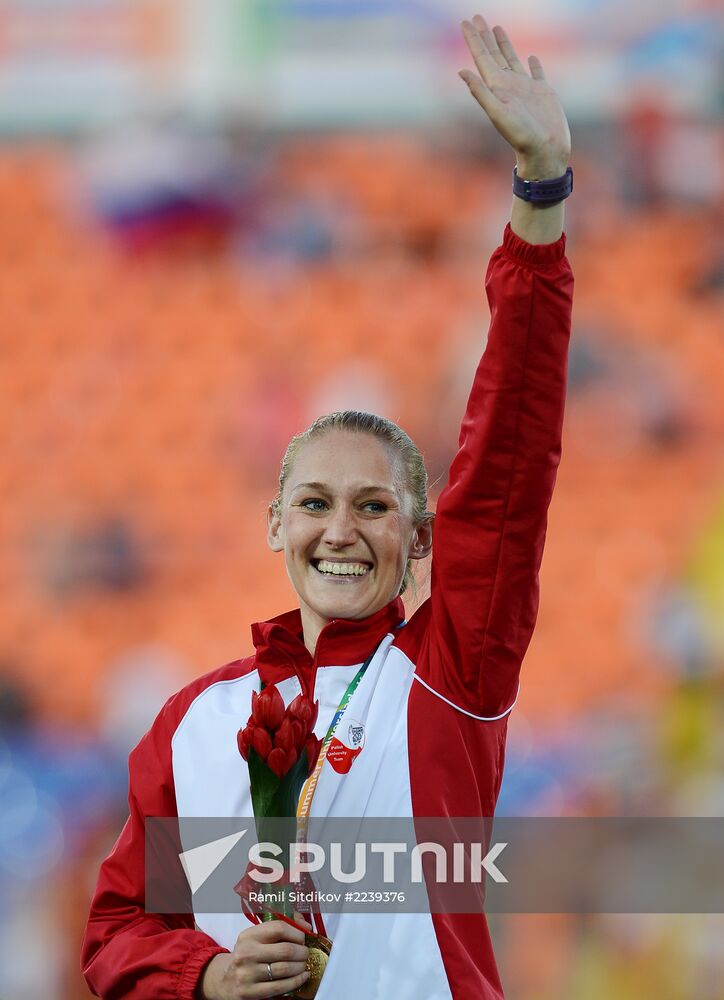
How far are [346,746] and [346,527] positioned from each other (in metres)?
0.25

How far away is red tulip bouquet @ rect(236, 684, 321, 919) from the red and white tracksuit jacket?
73mm

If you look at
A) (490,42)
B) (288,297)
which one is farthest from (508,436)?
(288,297)

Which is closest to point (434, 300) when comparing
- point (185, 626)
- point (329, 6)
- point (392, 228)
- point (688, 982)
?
point (392, 228)

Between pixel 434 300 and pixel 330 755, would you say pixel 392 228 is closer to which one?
pixel 434 300

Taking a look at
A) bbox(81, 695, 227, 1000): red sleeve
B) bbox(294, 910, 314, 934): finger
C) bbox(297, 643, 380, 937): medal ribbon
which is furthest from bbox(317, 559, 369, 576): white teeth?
bbox(294, 910, 314, 934): finger

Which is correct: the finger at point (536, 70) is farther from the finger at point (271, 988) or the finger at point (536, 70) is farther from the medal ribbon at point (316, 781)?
the finger at point (271, 988)

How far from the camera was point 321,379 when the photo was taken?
5.08m

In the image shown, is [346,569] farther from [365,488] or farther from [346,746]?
[346,746]

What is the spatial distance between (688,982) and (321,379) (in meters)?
2.54

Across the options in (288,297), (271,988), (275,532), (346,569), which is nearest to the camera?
(271,988)

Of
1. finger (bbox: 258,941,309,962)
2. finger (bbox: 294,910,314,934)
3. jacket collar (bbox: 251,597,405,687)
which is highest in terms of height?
jacket collar (bbox: 251,597,405,687)

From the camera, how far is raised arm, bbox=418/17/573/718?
1.33 m

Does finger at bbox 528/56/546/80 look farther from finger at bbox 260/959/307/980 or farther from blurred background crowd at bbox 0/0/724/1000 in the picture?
blurred background crowd at bbox 0/0/724/1000

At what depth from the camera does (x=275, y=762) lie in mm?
1315
